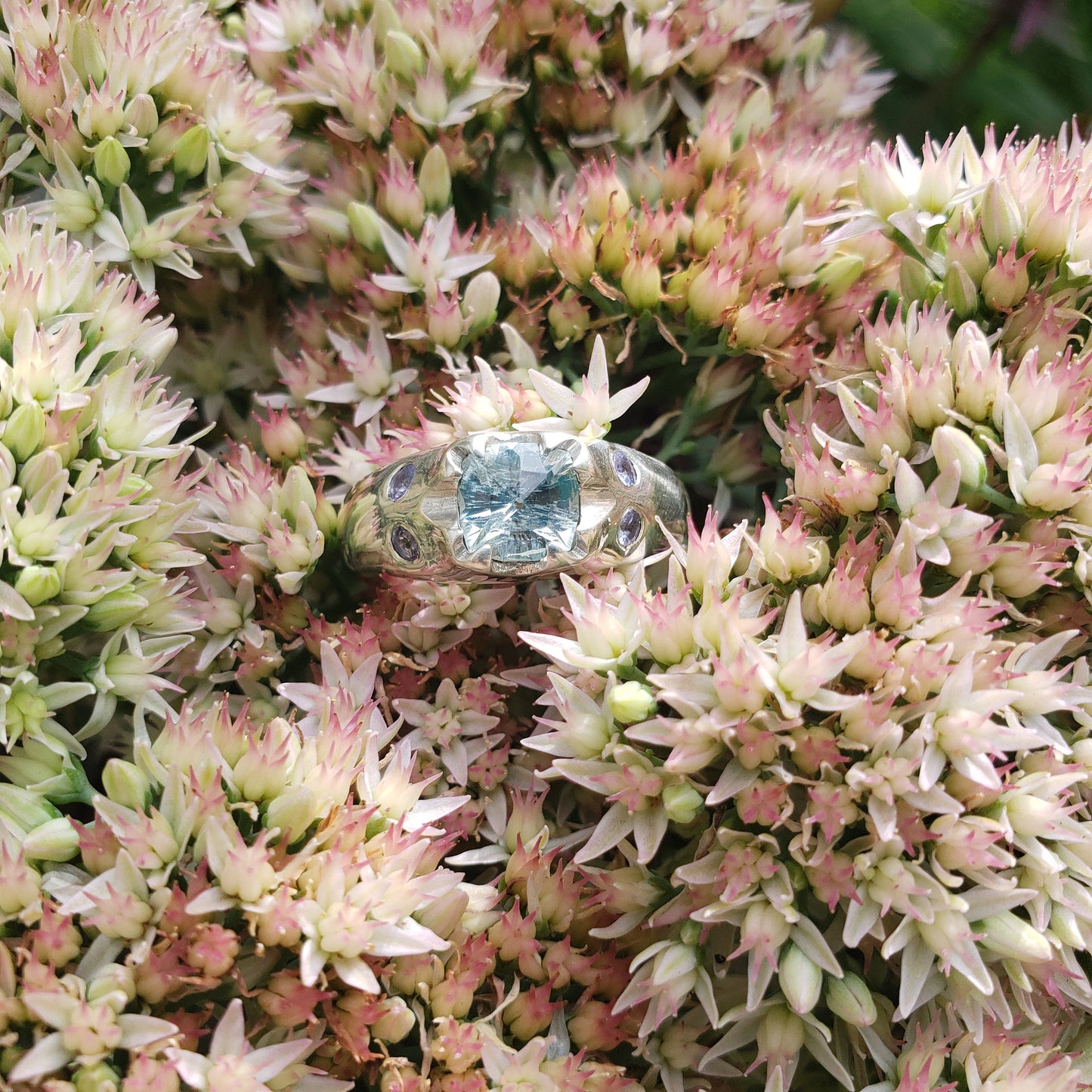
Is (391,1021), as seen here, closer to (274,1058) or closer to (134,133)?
(274,1058)

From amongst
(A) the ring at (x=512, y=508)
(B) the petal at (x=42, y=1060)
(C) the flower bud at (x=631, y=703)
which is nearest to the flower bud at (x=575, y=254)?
(A) the ring at (x=512, y=508)

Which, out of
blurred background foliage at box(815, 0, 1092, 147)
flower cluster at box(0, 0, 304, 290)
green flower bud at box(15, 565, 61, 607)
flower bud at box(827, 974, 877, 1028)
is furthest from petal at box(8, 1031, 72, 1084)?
blurred background foliage at box(815, 0, 1092, 147)

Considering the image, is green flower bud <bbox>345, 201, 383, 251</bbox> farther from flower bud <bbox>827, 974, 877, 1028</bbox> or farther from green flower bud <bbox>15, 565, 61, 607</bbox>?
flower bud <bbox>827, 974, 877, 1028</bbox>

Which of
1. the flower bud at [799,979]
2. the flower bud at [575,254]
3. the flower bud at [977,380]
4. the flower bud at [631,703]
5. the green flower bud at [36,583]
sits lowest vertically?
the green flower bud at [36,583]

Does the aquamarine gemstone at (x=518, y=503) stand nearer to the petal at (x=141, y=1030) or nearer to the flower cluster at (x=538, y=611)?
the flower cluster at (x=538, y=611)

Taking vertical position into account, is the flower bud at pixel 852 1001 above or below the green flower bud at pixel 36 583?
above

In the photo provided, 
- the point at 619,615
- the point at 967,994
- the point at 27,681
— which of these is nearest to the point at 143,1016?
the point at 27,681
